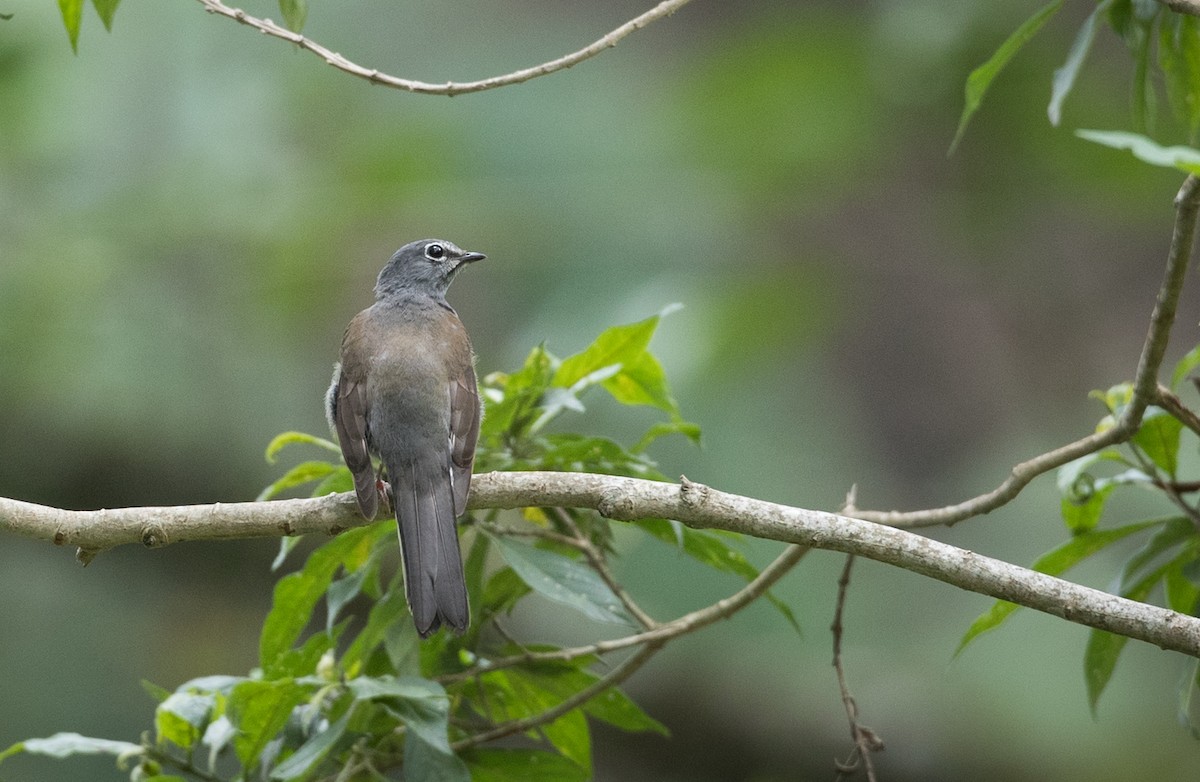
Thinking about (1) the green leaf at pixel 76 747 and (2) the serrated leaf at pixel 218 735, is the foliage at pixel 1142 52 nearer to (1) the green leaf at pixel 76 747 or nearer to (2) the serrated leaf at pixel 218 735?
(2) the serrated leaf at pixel 218 735

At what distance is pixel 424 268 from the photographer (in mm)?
5066

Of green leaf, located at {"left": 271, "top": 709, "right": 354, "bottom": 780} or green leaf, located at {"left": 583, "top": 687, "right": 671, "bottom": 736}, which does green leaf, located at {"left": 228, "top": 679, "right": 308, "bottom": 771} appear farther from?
green leaf, located at {"left": 583, "top": 687, "right": 671, "bottom": 736}

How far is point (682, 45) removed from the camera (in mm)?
11773

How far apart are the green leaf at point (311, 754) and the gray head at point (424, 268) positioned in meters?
2.10

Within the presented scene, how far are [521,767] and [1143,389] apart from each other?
2.08 meters

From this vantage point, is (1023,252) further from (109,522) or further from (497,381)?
(109,522)

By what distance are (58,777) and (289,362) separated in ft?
10.6

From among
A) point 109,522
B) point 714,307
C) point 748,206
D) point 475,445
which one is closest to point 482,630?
point 475,445

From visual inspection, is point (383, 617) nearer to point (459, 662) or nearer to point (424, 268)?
point (459, 662)

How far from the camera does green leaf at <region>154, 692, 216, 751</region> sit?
3395 mm

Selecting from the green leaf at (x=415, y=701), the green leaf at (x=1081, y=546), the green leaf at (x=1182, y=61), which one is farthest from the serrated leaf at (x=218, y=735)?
the green leaf at (x=1182, y=61)

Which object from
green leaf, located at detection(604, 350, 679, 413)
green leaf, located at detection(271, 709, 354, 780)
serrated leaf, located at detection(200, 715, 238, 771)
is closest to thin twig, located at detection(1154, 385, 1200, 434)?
green leaf, located at detection(604, 350, 679, 413)

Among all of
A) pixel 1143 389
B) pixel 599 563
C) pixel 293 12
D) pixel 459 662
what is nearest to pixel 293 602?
pixel 459 662

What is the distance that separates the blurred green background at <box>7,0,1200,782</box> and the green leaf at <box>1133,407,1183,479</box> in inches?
148
